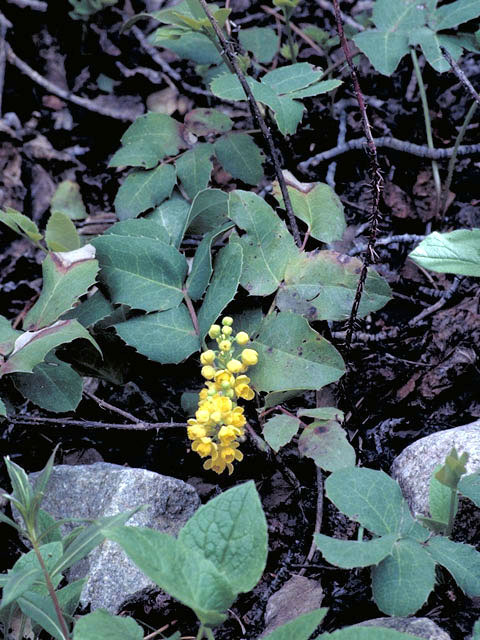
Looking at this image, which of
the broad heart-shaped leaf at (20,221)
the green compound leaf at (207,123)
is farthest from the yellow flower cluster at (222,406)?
the green compound leaf at (207,123)

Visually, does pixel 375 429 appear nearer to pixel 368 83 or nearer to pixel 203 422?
pixel 203 422

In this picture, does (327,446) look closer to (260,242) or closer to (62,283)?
(260,242)

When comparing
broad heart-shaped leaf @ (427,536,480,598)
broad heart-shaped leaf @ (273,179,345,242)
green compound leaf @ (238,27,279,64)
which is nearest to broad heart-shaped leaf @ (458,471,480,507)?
broad heart-shaped leaf @ (427,536,480,598)

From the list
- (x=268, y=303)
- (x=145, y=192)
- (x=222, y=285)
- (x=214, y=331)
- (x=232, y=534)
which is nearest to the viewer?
(x=232, y=534)

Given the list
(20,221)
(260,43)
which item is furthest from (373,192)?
(260,43)

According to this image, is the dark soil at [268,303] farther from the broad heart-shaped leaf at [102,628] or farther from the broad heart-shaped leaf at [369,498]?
the broad heart-shaped leaf at [102,628]

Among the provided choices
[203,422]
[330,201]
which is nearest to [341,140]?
[330,201]
